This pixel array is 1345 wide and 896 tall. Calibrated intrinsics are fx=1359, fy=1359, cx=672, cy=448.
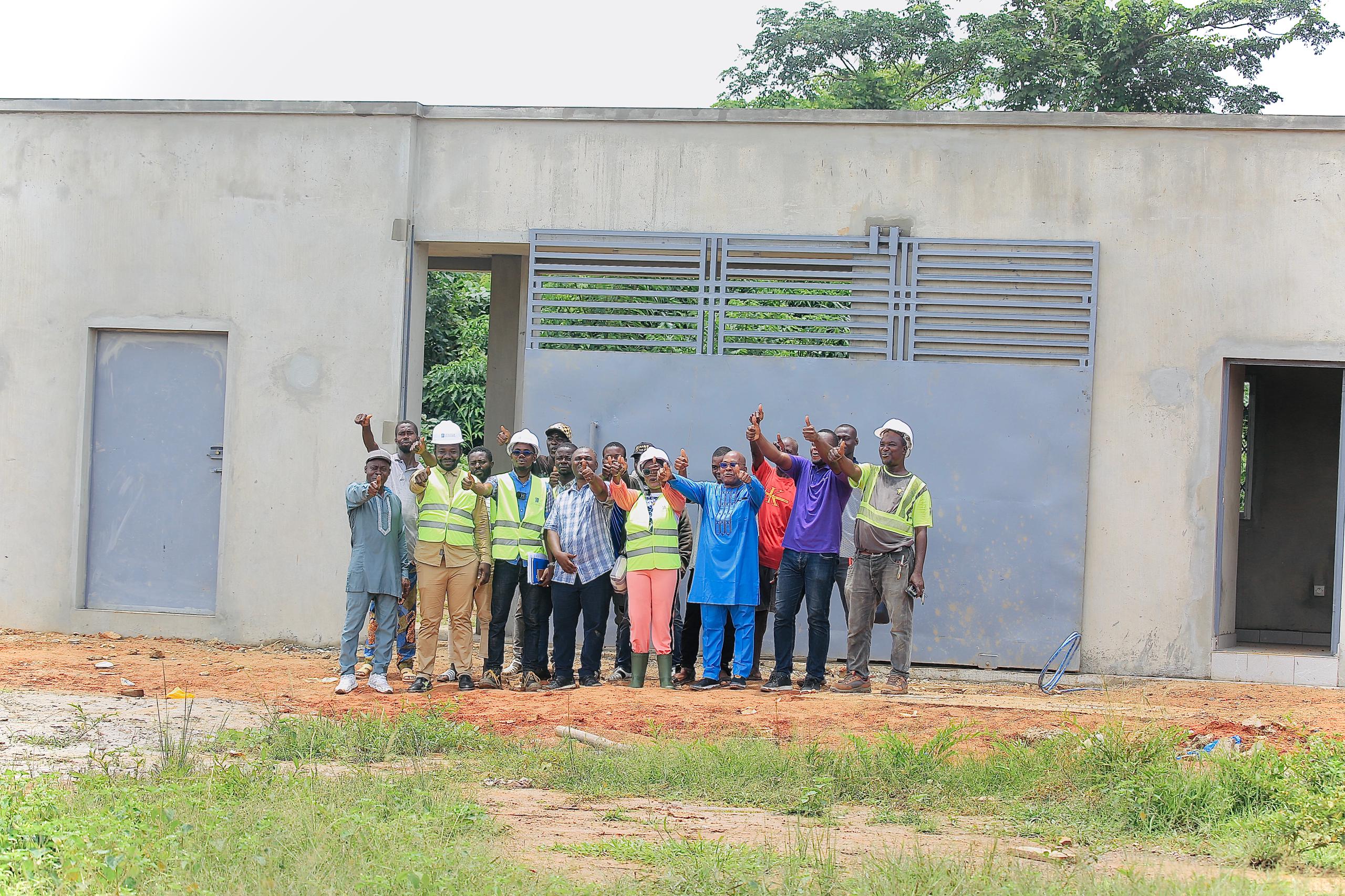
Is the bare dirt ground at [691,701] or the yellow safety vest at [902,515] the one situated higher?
the yellow safety vest at [902,515]

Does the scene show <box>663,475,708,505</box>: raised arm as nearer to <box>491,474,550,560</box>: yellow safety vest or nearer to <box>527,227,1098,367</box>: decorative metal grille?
<box>491,474,550,560</box>: yellow safety vest

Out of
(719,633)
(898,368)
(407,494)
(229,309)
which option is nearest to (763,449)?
(719,633)

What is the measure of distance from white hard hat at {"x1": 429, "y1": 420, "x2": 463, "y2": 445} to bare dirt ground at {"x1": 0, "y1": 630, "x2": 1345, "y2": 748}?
5.45ft

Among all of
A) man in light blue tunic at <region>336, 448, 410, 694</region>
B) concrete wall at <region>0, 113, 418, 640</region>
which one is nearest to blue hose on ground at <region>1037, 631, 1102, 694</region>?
man in light blue tunic at <region>336, 448, 410, 694</region>

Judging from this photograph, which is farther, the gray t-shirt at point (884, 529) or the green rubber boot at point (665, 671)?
the green rubber boot at point (665, 671)

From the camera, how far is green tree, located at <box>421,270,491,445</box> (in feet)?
70.2

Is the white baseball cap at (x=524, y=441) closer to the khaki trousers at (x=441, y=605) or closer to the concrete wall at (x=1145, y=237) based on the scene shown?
the khaki trousers at (x=441, y=605)

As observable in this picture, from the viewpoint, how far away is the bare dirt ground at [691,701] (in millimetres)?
7699

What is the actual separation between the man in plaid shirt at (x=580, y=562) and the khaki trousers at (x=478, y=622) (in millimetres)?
478

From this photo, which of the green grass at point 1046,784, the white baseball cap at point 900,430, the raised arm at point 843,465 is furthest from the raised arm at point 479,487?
the white baseball cap at point 900,430

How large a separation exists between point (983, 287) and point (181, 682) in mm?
6731

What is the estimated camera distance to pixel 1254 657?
10.5 metres

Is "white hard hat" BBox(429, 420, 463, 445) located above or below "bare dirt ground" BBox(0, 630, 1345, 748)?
above

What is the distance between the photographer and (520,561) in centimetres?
936
